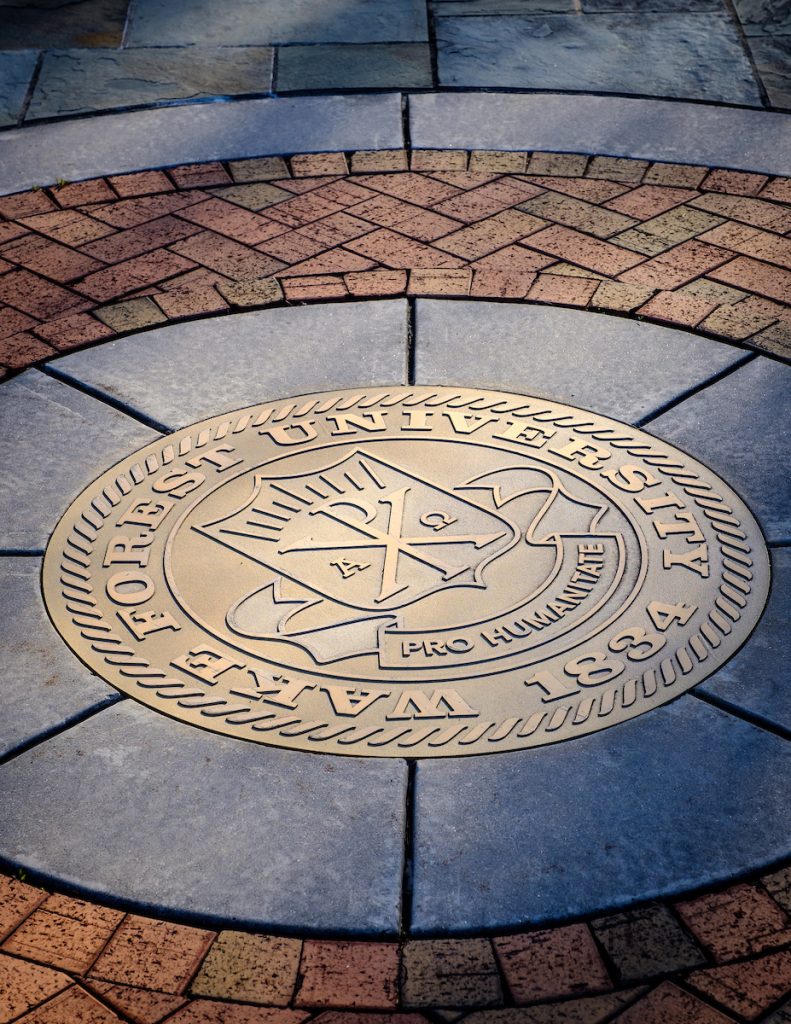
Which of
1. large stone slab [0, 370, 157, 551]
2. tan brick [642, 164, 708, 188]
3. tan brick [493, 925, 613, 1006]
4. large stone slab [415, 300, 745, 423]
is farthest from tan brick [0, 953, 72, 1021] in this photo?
tan brick [642, 164, 708, 188]

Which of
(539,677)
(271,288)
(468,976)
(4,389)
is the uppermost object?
(271,288)

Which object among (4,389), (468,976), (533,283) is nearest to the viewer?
(468,976)

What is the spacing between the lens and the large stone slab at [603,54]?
5301 mm

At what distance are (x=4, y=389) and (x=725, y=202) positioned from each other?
2.58 metres

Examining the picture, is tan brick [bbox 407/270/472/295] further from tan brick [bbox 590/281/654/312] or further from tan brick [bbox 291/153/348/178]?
tan brick [bbox 291/153/348/178]

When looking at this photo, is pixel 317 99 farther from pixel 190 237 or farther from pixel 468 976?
pixel 468 976

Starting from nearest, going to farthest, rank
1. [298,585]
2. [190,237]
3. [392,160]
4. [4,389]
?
[298,585], [4,389], [190,237], [392,160]

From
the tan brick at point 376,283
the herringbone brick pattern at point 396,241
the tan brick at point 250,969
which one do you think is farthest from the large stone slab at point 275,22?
the tan brick at point 250,969

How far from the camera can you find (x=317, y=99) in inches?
206

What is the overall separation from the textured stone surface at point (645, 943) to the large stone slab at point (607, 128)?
335 centimetres

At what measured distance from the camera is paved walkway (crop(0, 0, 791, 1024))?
1.93 m

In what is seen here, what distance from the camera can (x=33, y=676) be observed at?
249 centimetres

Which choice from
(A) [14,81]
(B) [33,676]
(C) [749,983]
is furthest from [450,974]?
(A) [14,81]

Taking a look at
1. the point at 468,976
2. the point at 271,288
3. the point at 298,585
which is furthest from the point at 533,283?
the point at 468,976
